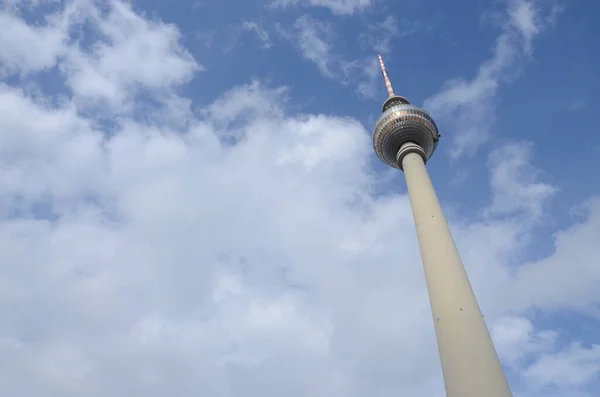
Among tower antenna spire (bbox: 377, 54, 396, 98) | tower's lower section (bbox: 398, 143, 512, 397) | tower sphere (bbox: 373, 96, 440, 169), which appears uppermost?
tower antenna spire (bbox: 377, 54, 396, 98)

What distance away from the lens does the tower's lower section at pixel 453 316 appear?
3309 cm

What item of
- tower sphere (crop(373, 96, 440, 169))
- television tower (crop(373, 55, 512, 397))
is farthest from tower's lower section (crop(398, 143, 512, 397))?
tower sphere (crop(373, 96, 440, 169))

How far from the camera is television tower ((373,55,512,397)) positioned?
33219mm

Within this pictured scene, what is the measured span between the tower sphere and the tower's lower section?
16.1 metres

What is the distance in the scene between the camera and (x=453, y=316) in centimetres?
3728

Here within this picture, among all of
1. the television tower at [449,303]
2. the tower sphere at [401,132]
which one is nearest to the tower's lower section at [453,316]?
the television tower at [449,303]

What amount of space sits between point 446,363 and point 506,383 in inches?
163

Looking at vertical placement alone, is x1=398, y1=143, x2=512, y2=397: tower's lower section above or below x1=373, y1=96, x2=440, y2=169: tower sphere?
below

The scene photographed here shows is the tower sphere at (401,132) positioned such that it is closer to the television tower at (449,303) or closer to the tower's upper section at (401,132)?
the tower's upper section at (401,132)

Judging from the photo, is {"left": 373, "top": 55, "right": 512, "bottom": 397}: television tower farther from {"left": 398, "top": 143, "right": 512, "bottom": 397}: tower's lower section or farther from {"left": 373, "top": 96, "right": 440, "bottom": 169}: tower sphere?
{"left": 373, "top": 96, "right": 440, "bottom": 169}: tower sphere

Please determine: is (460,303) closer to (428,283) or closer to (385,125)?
(428,283)

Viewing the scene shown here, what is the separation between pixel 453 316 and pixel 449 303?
4.51ft

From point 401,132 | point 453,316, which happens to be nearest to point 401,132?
point 401,132

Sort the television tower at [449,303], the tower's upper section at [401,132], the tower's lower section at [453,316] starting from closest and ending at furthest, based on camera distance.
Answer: the tower's lower section at [453,316] < the television tower at [449,303] < the tower's upper section at [401,132]
